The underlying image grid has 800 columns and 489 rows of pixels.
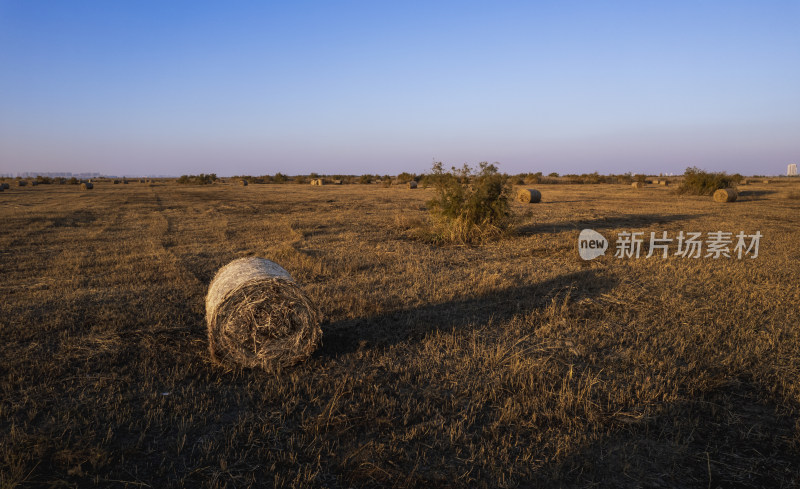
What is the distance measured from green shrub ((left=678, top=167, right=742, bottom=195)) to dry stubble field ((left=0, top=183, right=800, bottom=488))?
1050 inches

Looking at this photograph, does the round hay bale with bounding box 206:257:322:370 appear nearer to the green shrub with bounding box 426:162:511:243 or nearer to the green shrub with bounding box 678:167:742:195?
the green shrub with bounding box 426:162:511:243

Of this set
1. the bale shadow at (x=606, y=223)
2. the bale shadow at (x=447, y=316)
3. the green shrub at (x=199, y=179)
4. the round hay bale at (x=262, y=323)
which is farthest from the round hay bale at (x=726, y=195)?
the green shrub at (x=199, y=179)

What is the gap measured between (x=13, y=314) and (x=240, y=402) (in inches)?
192

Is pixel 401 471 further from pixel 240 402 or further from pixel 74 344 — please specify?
pixel 74 344

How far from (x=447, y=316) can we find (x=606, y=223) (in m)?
13.6

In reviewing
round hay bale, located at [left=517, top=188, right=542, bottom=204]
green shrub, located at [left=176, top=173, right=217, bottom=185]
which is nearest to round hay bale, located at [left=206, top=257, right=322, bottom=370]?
round hay bale, located at [left=517, top=188, right=542, bottom=204]

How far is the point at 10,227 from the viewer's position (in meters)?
Answer: 15.8

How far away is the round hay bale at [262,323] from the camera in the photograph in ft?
16.6

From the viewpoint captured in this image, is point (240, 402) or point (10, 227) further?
point (10, 227)

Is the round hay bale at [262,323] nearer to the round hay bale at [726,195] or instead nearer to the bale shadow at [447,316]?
the bale shadow at [447,316]

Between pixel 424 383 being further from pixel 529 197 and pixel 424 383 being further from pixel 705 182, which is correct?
pixel 705 182

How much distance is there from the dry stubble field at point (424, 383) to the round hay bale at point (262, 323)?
211 mm

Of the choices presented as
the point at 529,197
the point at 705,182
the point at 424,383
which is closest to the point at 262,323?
the point at 424,383

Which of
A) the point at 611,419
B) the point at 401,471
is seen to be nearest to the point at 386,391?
the point at 401,471
